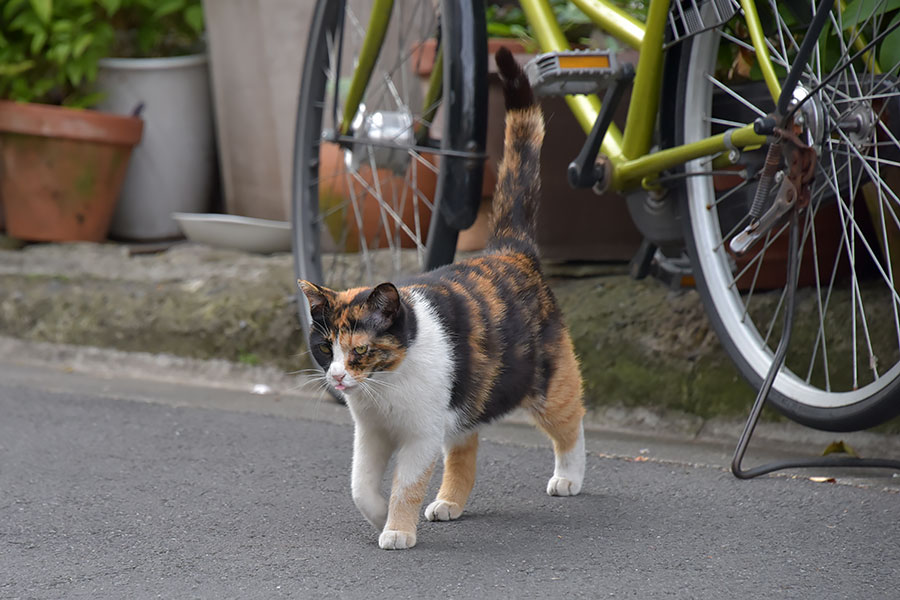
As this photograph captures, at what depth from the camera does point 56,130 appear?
4.53 metres

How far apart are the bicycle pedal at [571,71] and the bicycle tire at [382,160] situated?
A: 0.81ft

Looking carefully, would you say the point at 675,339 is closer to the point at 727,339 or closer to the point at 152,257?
the point at 727,339

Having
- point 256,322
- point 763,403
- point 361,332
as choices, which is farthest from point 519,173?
point 256,322

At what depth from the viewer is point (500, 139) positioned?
10.8 feet

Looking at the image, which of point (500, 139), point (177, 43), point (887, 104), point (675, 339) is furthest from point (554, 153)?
point (177, 43)

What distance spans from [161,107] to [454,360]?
321cm

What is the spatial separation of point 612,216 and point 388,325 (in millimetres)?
1517

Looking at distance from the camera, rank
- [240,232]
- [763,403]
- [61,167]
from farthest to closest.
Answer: [61,167]
[240,232]
[763,403]

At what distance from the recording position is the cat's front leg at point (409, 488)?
207 cm

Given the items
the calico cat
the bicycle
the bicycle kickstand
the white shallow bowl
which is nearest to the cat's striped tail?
the calico cat

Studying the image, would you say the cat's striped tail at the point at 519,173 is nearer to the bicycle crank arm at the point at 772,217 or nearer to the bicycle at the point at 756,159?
the bicycle at the point at 756,159

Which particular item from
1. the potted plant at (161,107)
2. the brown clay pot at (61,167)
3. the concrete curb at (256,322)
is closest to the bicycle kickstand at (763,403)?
the concrete curb at (256,322)

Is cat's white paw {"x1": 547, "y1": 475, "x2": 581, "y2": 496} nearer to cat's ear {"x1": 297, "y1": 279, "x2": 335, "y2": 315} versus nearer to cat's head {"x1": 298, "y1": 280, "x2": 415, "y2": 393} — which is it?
cat's head {"x1": 298, "y1": 280, "x2": 415, "y2": 393}

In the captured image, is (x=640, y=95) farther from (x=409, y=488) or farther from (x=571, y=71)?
(x=409, y=488)
